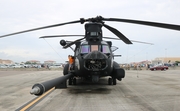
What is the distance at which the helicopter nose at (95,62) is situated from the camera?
8.72 meters

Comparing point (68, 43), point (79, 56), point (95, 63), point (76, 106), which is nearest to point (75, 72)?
point (79, 56)

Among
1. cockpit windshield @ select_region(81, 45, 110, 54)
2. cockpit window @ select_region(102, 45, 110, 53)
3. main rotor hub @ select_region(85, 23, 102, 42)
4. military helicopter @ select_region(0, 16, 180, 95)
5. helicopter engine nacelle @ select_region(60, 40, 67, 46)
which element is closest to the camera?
military helicopter @ select_region(0, 16, 180, 95)

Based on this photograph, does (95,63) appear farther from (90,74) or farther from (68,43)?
(68,43)

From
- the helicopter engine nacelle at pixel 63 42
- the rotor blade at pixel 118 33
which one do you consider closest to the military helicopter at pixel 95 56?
the rotor blade at pixel 118 33

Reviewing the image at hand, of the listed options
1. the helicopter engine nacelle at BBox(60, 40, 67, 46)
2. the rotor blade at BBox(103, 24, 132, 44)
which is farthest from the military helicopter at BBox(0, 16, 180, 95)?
the helicopter engine nacelle at BBox(60, 40, 67, 46)

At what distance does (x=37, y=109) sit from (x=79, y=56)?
4.35 meters

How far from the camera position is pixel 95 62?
8867 millimetres

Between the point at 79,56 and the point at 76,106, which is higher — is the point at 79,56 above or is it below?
above

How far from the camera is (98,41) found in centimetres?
1027

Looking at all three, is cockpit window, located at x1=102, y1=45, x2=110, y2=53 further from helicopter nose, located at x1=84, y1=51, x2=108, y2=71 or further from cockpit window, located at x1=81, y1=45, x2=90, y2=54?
helicopter nose, located at x1=84, y1=51, x2=108, y2=71

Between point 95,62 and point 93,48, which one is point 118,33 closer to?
point 93,48

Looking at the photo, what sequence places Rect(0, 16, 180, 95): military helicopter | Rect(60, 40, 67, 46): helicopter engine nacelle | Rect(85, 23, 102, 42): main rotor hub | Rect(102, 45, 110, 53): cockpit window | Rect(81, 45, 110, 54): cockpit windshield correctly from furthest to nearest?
1. Rect(60, 40, 67, 46): helicopter engine nacelle
2. Rect(85, 23, 102, 42): main rotor hub
3. Rect(102, 45, 110, 53): cockpit window
4. Rect(81, 45, 110, 54): cockpit windshield
5. Rect(0, 16, 180, 95): military helicopter

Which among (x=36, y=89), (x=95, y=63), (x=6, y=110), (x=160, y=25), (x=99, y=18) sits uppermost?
(x=99, y=18)

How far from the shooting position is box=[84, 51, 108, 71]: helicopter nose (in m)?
8.72
